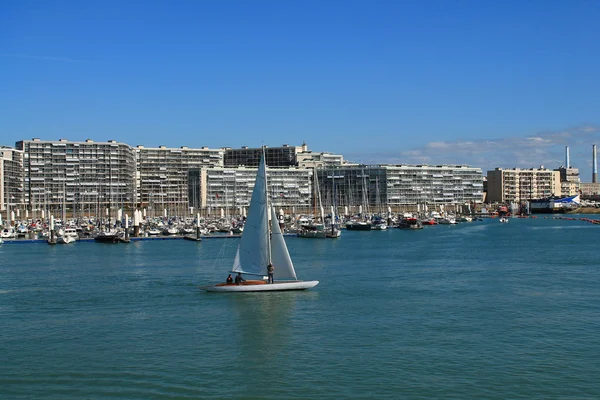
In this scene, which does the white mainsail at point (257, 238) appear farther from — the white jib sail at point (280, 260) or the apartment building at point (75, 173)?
the apartment building at point (75, 173)

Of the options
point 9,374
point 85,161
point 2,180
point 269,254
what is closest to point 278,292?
point 269,254

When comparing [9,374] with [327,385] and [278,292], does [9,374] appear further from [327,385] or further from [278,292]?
[278,292]

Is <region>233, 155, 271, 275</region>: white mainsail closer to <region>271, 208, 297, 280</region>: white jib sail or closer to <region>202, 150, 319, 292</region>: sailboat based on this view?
<region>202, 150, 319, 292</region>: sailboat

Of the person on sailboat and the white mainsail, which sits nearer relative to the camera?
the person on sailboat

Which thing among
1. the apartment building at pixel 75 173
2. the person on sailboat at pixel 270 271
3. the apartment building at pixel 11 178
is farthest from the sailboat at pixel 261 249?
the apartment building at pixel 75 173

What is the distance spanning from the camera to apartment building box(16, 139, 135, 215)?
178875 mm

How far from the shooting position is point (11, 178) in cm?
17200

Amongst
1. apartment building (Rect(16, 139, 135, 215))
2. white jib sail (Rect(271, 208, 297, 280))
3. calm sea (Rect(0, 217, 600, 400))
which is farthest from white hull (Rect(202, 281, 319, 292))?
apartment building (Rect(16, 139, 135, 215))

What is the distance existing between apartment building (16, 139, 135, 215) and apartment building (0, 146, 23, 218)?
171 centimetres

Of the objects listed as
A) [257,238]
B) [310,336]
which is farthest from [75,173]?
[310,336]

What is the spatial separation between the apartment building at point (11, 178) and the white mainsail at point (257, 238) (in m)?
132

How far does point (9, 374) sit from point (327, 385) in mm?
10717

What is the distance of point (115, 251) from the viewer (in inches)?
3204

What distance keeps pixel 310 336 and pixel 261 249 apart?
12011 millimetres
